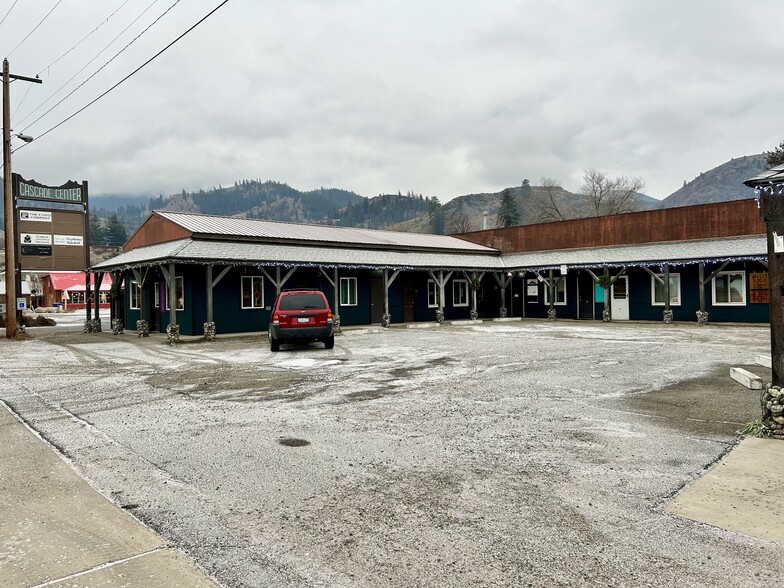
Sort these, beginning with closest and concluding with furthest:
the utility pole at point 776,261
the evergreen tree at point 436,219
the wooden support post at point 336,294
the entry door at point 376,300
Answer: the utility pole at point 776,261 → the wooden support post at point 336,294 → the entry door at point 376,300 → the evergreen tree at point 436,219

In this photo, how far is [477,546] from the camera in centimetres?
354

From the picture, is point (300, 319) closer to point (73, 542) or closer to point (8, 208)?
point (73, 542)

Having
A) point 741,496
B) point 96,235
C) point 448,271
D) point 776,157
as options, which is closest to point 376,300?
point 448,271

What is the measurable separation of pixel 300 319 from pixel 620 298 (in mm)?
19591

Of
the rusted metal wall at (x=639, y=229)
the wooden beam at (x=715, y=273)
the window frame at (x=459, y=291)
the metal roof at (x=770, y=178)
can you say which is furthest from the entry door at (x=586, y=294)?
the metal roof at (x=770, y=178)

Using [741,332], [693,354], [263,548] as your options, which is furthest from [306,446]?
[741,332]

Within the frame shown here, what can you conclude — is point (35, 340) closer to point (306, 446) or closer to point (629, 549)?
point (306, 446)

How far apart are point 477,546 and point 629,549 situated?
39.1 inches

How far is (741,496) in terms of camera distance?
433 cm

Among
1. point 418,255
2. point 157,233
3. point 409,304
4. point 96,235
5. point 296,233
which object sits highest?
point 96,235

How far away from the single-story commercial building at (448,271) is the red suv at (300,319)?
584 centimetres

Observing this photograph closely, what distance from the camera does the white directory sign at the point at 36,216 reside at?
33906mm

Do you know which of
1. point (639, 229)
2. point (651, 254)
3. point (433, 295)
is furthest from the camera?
point (433, 295)

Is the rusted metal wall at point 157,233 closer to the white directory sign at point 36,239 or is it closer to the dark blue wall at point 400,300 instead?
the dark blue wall at point 400,300
